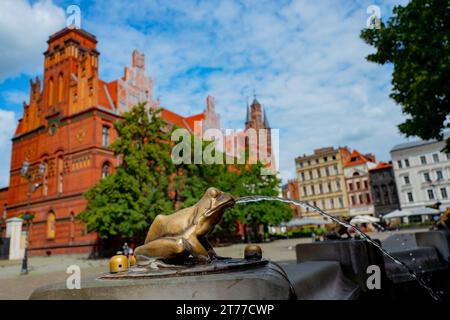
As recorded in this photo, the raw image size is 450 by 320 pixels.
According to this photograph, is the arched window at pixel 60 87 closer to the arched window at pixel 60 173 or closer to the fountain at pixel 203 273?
the arched window at pixel 60 173

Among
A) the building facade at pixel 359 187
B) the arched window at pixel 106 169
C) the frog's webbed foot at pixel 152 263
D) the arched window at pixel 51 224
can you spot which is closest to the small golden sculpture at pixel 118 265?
the frog's webbed foot at pixel 152 263

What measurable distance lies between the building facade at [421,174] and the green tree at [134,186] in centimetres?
4141

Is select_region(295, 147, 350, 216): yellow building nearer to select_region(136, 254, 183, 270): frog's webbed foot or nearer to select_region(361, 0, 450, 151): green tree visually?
select_region(361, 0, 450, 151): green tree

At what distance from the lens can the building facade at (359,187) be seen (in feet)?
178

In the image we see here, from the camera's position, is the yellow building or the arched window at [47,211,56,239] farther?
the yellow building

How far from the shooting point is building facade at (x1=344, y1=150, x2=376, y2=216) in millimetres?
54406

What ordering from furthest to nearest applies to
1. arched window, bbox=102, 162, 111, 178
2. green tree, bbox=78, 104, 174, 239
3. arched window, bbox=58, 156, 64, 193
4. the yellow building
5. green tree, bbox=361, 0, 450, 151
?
the yellow building → arched window, bbox=58, 156, 64, 193 → arched window, bbox=102, 162, 111, 178 → green tree, bbox=78, 104, 174, 239 → green tree, bbox=361, 0, 450, 151

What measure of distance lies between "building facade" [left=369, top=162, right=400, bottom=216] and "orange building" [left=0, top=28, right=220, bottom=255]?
3953cm

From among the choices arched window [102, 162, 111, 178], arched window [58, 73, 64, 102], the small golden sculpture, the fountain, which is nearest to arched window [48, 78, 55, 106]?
arched window [58, 73, 64, 102]

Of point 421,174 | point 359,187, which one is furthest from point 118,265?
point 359,187

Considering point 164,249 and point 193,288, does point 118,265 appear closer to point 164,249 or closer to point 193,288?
point 164,249

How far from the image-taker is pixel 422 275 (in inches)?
228

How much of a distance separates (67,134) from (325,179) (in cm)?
4388

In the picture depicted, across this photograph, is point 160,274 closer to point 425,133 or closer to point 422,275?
point 422,275
